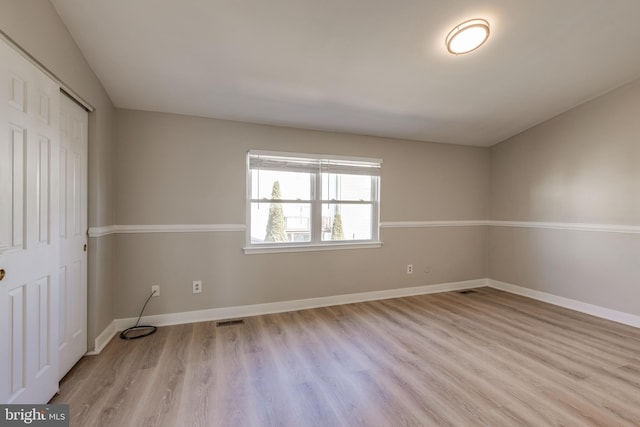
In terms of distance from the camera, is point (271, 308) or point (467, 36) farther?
point (271, 308)

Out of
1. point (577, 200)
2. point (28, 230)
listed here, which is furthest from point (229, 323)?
point (577, 200)

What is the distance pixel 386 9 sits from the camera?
194 cm

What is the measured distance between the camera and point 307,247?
3.58 meters

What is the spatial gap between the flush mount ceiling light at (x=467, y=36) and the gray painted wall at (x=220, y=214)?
1.68 meters

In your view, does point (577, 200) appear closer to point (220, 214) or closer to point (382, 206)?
point (382, 206)

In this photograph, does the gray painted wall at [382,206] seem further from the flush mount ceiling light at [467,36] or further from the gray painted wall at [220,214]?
the flush mount ceiling light at [467,36]

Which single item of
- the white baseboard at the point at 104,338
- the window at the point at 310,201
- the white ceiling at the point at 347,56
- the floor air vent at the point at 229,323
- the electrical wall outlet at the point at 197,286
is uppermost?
the white ceiling at the point at 347,56

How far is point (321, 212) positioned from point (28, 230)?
2.67 m

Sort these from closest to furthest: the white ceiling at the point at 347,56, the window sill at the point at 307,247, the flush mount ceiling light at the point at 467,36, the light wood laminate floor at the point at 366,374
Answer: the light wood laminate floor at the point at 366,374, the white ceiling at the point at 347,56, the flush mount ceiling light at the point at 467,36, the window sill at the point at 307,247

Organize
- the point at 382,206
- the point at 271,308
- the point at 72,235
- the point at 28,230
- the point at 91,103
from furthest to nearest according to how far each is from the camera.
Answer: the point at 382,206, the point at 271,308, the point at 91,103, the point at 72,235, the point at 28,230

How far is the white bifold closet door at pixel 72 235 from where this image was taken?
6.68 feet

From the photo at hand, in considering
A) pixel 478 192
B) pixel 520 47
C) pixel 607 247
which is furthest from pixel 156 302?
pixel 607 247

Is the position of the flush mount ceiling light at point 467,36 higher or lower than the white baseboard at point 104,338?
higher

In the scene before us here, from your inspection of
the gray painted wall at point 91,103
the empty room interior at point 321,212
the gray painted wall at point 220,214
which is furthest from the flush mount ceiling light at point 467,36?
the gray painted wall at point 91,103
